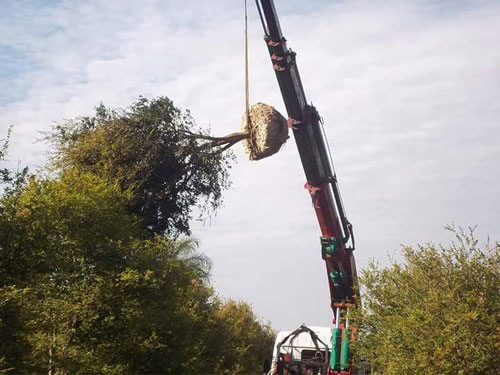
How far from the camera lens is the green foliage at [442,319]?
1675 cm

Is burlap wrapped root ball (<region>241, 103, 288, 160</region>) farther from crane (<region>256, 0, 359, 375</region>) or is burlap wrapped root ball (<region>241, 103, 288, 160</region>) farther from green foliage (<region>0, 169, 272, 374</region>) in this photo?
green foliage (<region>0, 169, 272, 374</region>)

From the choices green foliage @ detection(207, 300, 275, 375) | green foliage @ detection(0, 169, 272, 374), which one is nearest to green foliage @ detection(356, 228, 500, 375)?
green foliage @ detection(0, 169, 272, 374)

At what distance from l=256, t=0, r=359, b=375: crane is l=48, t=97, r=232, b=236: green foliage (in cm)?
540

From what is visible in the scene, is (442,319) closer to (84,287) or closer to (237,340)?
(84,287)

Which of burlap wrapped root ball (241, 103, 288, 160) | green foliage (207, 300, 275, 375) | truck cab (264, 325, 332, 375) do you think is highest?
burlap wrapped root ball (241, 103, 288, 160)

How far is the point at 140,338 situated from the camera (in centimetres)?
2372

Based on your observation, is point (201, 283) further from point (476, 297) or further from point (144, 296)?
point (476, 297)

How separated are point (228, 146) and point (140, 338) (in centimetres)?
827

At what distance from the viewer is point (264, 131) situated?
2339 centimetres

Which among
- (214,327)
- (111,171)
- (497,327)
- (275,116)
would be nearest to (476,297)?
(497,327)

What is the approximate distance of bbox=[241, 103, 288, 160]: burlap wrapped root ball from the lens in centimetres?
2339

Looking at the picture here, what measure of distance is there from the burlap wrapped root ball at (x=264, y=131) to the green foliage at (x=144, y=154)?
3761 mm

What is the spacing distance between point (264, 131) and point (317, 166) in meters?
2.48

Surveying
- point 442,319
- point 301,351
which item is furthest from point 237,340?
point 442,319
